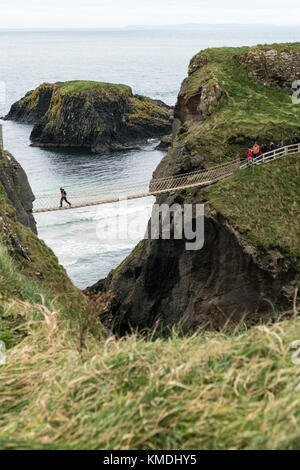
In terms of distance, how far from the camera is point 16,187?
26.8m

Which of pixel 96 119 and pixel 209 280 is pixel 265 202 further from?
pixel 96 119

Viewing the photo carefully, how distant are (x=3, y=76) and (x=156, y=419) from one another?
6620 inches

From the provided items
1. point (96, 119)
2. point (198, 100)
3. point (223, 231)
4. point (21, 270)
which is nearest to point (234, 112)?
point (198, 100)

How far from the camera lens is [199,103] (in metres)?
38.0

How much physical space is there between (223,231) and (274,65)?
725 inches

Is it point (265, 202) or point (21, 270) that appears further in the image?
point (265, 202)

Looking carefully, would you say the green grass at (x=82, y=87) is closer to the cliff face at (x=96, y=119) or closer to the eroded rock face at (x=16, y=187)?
the cliff face at (x=96, y=119)

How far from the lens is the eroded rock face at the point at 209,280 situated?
26.5 m

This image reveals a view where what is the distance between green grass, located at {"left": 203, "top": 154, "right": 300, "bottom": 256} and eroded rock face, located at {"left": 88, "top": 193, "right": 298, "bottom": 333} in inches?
Result: 20.2

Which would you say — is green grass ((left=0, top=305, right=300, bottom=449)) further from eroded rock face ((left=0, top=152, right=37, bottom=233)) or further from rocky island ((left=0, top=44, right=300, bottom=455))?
eroded rock face ((left=0, top=152, right=37, bottom=233))

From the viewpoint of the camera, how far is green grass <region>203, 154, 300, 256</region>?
89.3 feet

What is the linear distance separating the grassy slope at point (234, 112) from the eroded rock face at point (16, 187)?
1005 centimetres

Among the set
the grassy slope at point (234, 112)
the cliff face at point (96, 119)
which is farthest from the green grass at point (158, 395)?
the cliff face at point (96, 119)

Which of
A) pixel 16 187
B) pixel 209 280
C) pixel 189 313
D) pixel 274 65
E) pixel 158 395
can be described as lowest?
pixel 189 313
